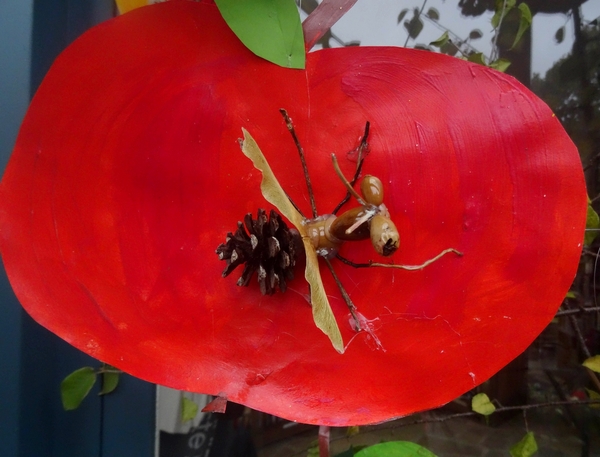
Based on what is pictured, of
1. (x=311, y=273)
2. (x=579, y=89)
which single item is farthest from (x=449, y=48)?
(x=311, y=273)

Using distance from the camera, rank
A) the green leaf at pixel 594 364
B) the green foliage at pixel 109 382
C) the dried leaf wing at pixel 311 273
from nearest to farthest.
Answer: the dried leaf wing at pixel 311 273, the green leaf at pixel 594 364, the green foliage at pixel 109 382

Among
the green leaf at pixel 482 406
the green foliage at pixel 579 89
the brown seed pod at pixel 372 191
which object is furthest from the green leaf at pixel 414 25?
the green leaf at pixel 482 406

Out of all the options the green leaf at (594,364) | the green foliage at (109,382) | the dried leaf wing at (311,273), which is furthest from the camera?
the green foliage at (109,382)

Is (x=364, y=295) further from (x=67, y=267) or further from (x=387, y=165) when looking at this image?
(x=67, y=267)

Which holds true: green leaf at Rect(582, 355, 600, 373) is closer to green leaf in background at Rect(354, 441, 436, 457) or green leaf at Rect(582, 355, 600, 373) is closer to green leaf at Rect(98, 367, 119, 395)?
green leaf in background at Rect(354, 441, 436, 457)

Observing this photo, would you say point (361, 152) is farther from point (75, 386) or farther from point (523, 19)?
point (75, 386)

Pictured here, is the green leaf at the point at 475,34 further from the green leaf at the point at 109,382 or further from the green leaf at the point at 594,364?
the green leaf at the point at 109,382
